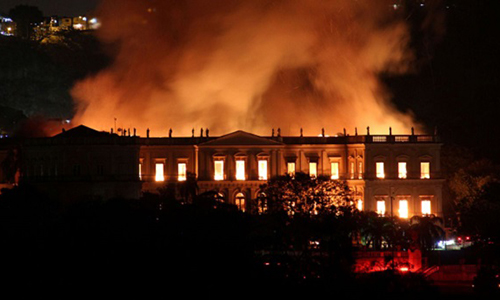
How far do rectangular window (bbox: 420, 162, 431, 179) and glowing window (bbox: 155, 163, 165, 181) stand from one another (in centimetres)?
2236

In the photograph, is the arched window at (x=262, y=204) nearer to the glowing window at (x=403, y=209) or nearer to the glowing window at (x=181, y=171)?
the glowing window at (x=181, y=171)

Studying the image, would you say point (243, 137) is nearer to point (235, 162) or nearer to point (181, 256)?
point (235, 162)

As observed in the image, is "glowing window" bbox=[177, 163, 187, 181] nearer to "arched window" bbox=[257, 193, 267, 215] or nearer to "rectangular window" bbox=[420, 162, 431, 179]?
"arched window" bbox=[257, 193, 267, 215]

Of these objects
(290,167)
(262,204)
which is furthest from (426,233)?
(290,167)

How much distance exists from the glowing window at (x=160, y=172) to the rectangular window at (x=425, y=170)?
22.4 m

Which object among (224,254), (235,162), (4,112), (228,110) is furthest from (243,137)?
(4,112)

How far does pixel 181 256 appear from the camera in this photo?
51.2m

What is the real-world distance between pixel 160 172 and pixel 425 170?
22968mm

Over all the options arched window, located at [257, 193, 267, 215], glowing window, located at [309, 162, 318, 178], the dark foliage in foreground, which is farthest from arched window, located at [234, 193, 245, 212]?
the dark foliage in foreground

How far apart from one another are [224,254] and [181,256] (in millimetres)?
1999

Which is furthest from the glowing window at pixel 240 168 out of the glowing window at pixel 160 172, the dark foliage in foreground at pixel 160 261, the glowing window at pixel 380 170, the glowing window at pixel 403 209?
the dark foliage in foreground at pixel 160 261

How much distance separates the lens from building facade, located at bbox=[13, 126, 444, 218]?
103750 millimetres

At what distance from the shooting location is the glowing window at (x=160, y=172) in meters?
105

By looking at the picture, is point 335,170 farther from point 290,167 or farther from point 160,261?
point 160,261
